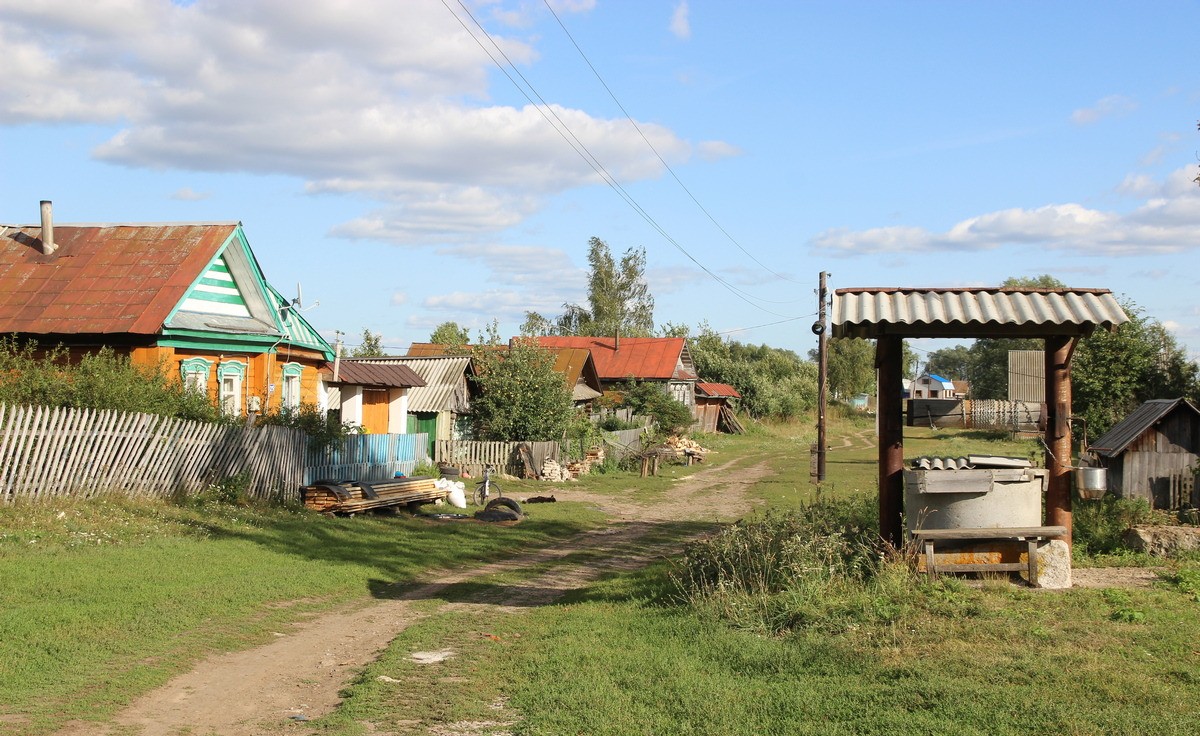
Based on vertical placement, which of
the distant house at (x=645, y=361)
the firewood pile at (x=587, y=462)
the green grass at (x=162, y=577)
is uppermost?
the distant house at (x=645, y=361)

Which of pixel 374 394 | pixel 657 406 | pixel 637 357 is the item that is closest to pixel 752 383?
pixel 637 357

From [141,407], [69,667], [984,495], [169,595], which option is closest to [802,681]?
[984,495]

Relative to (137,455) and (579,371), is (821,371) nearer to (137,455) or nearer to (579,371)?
(579,371)

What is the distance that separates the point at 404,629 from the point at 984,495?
5669mm

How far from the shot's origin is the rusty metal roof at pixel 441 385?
3117 cm

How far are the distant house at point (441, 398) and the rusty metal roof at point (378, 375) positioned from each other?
0.57 metres

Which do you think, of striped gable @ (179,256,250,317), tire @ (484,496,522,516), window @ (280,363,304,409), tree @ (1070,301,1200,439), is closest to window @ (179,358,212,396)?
striped gable @ (179,256,250,317)

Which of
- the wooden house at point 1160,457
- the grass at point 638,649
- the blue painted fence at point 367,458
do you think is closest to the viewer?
the grass at point 638,649

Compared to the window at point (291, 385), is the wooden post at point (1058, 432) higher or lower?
lower

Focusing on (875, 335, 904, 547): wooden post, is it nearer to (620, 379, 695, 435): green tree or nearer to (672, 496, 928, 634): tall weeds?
(672, 496, 928, 634): tall weeds

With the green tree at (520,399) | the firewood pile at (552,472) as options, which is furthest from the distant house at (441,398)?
the firewood pile at (552,472)

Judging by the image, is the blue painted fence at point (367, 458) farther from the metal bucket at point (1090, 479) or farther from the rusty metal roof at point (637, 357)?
the rusty metal roof at point (637, 357)

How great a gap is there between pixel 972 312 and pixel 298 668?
6625mm

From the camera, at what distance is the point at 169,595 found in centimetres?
1057
